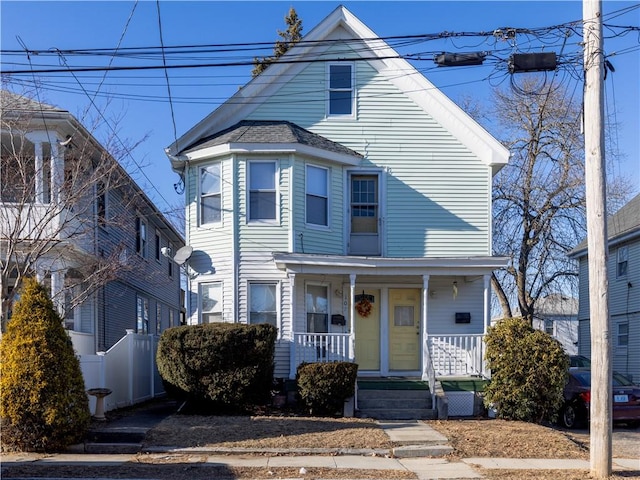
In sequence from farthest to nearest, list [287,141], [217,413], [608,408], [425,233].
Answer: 1. [425,233]
2. [287,141]
3. [217,413]
4. [608,408]

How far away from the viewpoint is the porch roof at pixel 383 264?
49.1ft

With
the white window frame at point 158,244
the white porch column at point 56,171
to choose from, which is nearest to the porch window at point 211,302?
the white porch column at point 56,171

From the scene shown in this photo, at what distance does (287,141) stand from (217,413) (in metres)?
6.07

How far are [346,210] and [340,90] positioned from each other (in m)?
3.06

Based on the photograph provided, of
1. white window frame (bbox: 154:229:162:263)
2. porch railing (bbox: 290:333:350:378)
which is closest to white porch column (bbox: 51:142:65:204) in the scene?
porch railing (bbox: 290:333:350:378)

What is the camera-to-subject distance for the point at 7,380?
1009 centimetres

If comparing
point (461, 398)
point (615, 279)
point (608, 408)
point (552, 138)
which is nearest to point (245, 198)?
point (461, 398)

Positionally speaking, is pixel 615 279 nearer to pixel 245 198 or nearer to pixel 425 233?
pixel 425 233

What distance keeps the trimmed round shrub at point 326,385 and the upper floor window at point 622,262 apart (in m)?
15.4

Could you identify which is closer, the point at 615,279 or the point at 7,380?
the point at 7,380

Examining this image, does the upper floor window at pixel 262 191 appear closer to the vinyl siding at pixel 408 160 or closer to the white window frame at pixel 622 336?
the vinyl siding at pixel 408 160

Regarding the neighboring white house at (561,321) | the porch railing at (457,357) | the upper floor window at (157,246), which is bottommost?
the neighboring white house at (561,321)

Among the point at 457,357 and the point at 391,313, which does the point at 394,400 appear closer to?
the point at 457,357

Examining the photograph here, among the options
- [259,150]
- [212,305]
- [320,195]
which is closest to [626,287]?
[320,195]
